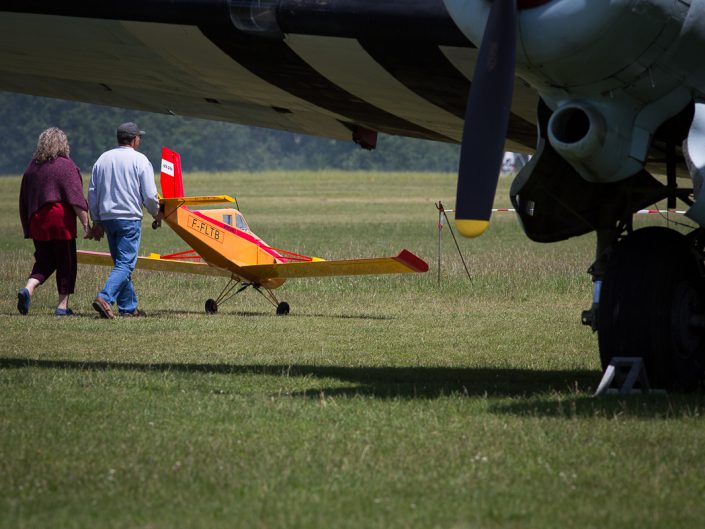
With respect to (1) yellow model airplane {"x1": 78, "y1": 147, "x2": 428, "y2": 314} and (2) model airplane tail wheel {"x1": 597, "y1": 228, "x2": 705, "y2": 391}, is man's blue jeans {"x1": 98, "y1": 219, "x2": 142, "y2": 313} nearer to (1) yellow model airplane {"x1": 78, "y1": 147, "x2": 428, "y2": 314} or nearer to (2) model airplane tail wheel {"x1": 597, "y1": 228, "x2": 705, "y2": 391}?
(1) yellow model airplane {"x1": 78, "y1": 147, "x2": 428, "y2": 314}

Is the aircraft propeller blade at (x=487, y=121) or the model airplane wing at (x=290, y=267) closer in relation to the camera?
the aircraft propeller blade at (x=487, y=121)

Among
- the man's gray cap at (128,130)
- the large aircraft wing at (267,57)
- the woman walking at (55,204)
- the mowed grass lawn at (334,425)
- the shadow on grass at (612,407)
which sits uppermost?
the large aircraft wing at (267,57)

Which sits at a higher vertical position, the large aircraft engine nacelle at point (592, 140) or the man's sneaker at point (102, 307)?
the large aircraft engine nacelle at point (592, 140)

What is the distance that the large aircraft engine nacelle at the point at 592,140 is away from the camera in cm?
751

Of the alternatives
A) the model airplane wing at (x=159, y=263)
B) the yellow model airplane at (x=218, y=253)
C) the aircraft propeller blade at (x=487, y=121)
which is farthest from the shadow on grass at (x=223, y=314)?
the aircraft propeller blade at (x=487, y=121)

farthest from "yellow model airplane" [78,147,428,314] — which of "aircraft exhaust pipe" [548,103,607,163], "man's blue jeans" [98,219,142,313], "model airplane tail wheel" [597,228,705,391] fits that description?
"aircraft exhaust pipe" [548,103,607,163]

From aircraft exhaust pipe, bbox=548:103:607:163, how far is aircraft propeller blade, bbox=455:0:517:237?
1.20 ft

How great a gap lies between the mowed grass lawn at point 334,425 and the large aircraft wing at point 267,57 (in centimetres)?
208

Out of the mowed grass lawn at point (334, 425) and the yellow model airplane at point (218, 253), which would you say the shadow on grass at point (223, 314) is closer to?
the mowed grass lawn at point (334, 425)

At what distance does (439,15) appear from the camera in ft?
28.0

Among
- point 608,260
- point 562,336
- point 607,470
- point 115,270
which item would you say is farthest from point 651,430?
point 115,270

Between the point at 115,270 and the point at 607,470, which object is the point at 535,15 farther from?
the point at 115,270

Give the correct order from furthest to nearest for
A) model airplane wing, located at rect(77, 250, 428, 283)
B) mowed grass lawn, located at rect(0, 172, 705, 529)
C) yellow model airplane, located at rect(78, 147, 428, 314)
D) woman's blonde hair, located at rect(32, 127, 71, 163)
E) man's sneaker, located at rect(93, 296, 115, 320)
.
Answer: yellow model airplane, located at rect(78, 147, 428, 314), model airplane wing, located at rect(77, 250, 428, 283), woman's blonde hair, located at rect(32, 127, 71, 163), man's sneaker, located at rect(93, 296, 115, 320), mowed grass lawn, located at rect(0, 172, 705, 529)

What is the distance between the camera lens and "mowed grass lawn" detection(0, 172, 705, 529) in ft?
16.6
